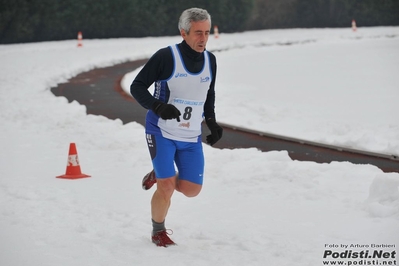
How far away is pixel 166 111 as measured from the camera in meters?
6.07

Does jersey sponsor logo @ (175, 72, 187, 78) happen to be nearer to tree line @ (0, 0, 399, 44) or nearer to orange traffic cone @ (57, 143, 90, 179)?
orange traffic cone @ (57, 143, 90, 179)

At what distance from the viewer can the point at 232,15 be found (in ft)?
147

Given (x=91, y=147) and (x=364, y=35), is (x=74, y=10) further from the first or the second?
(x=91, y=147)

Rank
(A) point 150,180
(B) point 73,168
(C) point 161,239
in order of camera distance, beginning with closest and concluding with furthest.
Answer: (C) point 161,239 → (A) point 150,180 → (B) point 73,168

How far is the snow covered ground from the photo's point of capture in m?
6.34

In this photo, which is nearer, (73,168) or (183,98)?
(183,98)

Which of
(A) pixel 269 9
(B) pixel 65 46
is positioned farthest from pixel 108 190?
(A) pixel 269 9

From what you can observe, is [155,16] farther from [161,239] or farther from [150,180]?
[161,239]

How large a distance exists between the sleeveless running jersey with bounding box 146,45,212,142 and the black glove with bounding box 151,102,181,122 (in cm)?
→ 20

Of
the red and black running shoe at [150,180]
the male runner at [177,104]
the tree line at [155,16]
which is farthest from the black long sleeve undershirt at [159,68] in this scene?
the tree line at [155,16]

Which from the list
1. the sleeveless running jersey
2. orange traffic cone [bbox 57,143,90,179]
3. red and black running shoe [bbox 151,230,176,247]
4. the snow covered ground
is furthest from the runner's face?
orange traffic cone [bbox 57,143,90,179]

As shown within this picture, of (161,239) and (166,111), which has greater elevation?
(166,111)

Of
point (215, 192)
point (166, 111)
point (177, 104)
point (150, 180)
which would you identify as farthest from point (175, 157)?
point (215, 192)

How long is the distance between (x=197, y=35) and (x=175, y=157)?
107cm
